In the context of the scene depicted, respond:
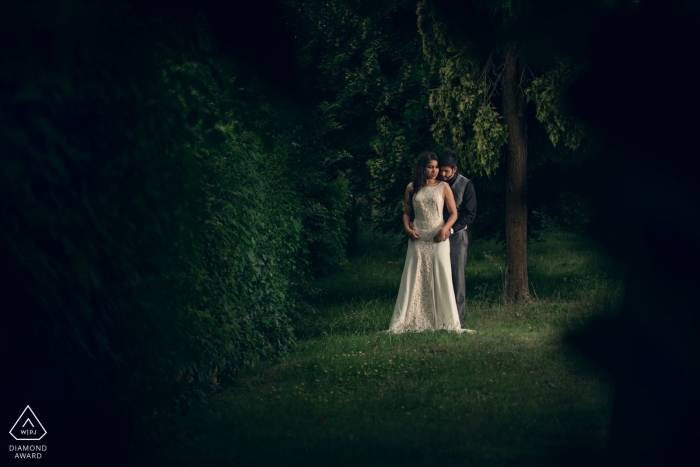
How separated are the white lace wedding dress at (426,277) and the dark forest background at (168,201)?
4.51 metres

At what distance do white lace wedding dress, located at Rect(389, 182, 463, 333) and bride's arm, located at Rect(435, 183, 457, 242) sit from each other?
59 mm

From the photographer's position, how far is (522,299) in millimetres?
15969

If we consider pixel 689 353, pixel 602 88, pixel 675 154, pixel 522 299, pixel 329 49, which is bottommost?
pixel 522 299

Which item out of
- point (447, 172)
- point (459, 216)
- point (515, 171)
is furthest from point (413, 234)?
point (515, 171)

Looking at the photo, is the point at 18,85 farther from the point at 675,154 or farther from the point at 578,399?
the point at 578,399

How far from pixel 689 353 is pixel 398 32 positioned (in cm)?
1610

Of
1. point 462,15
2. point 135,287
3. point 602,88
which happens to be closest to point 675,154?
point 602,88

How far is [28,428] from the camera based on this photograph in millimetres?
5125

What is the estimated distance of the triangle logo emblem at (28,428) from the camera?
4.93 meters

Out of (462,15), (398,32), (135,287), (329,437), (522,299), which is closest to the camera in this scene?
(462,15)

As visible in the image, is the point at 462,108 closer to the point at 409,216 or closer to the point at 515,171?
the point at 515,171

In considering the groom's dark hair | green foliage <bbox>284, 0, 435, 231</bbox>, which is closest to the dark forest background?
the groom's dark hair

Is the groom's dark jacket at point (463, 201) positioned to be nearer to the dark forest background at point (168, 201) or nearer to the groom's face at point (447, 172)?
the groom's face at point (447, 172)

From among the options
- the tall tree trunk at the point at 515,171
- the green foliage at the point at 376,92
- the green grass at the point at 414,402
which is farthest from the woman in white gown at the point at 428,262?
the green foliage at the point at 376,92
